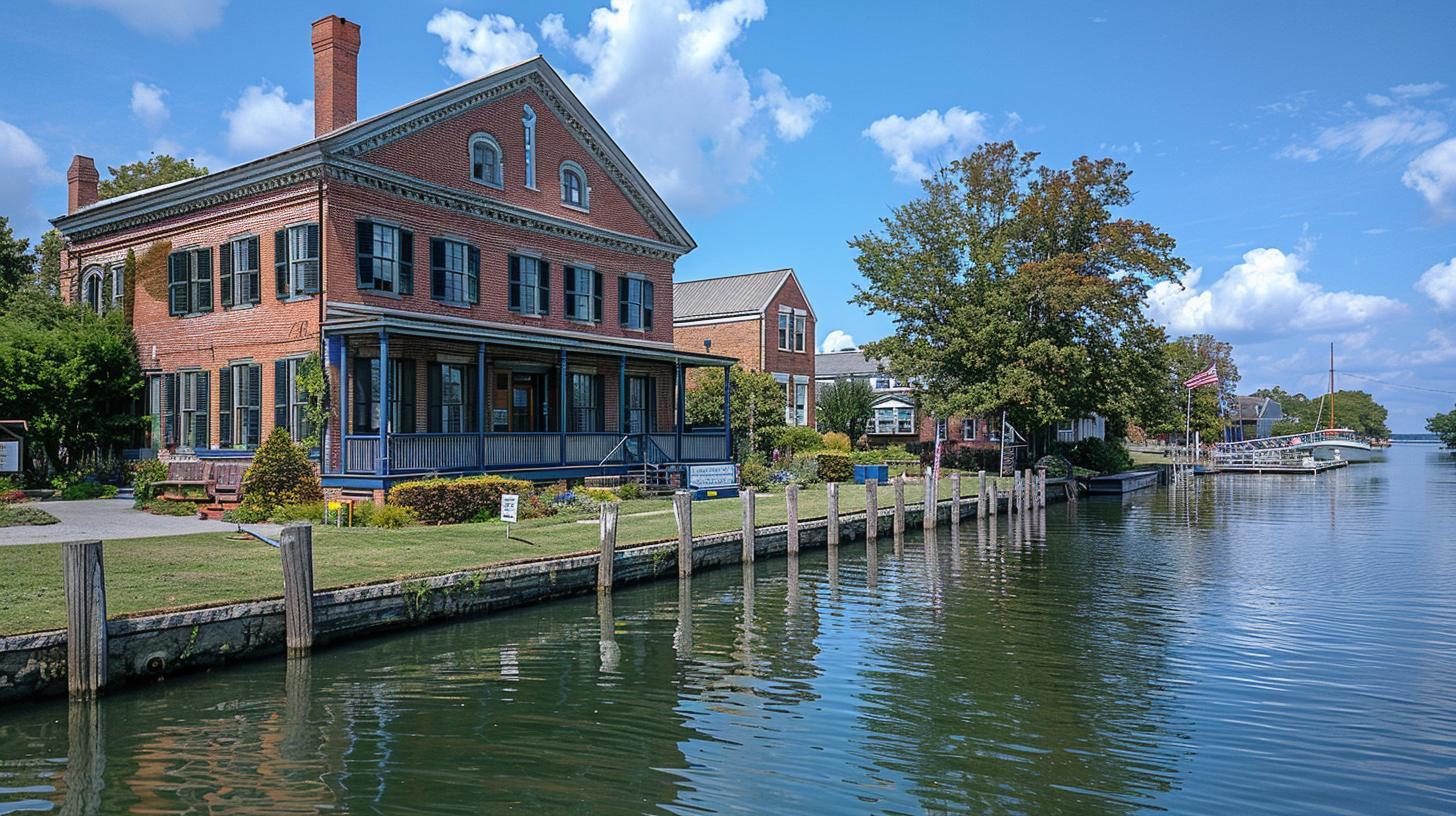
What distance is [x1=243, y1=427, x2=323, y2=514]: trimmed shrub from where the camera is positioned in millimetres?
20734

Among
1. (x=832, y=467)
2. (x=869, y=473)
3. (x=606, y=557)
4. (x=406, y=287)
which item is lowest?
(x=606, y=557)

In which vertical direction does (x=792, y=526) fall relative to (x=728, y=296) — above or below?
below

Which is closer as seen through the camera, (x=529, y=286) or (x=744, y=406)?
(x=529, y=286)

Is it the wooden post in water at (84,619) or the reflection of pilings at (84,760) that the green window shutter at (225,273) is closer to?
the wooden post in water at (84,619)

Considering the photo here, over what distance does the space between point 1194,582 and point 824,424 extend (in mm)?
31491

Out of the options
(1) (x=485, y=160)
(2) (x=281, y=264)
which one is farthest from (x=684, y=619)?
(1) (x=485, y=160)

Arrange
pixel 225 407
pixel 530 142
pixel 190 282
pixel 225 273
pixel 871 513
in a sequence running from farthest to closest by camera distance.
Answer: pixel 530 142
pixel 190 282
pixel 225 273
pixel 225 407
pixel 871 513

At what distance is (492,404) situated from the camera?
2772cm

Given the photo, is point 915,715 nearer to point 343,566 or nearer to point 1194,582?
point 343,566

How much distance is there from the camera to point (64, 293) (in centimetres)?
3134

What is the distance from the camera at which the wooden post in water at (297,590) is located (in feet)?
38.3

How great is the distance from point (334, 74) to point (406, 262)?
593 cm

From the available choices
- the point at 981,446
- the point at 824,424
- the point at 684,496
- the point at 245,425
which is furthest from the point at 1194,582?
the point at 981,446

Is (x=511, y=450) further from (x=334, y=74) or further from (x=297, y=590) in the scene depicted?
(x=297, y=590)
